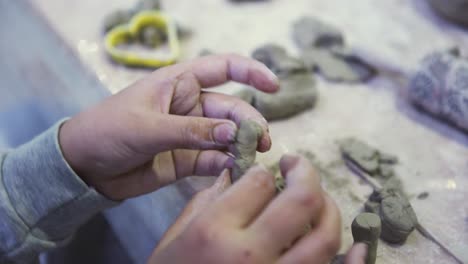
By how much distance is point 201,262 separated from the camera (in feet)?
1.92

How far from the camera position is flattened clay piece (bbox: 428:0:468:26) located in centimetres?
116

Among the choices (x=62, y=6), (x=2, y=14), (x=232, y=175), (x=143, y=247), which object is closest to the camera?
(x=232, y=175)

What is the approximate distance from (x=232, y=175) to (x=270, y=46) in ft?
1.50

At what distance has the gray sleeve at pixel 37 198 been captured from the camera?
2.64 feet

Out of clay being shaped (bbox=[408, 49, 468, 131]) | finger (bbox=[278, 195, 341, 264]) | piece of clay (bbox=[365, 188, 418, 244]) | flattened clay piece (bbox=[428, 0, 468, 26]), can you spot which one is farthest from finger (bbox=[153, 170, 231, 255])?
flattened clay piece (bbox=[428, 0, 468, 26])

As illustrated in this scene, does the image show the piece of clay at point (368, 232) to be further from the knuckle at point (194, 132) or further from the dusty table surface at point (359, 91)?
the knuckle at point (194, 132)

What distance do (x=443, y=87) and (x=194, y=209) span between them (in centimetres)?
55

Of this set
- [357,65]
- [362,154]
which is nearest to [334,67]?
[357,65]

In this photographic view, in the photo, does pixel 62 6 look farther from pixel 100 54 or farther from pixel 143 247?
pixel 143 247

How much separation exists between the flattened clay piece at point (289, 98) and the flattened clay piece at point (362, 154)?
4.7 inches

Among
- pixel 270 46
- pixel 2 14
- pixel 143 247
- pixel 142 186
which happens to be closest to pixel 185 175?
pixel 142 186

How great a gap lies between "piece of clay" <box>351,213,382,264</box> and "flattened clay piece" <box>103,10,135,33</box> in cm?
75

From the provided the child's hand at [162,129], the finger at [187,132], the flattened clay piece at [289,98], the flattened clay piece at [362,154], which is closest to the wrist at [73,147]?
the child's hand at [162,129]

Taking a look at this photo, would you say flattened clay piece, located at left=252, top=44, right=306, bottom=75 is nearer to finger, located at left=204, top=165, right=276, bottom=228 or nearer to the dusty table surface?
the dusty table surface
